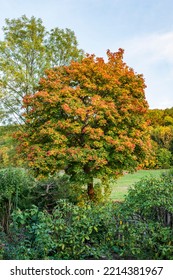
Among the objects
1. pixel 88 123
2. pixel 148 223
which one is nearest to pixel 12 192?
pixel 148 223

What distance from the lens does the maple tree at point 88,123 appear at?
7.40 metres

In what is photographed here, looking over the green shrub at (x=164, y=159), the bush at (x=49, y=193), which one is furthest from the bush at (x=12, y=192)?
the green shrub at (x=164, y=159)

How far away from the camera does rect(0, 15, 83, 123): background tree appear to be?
13391 mm

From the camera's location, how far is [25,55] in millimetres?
13844

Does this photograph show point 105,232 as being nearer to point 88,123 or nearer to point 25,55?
point 88,123

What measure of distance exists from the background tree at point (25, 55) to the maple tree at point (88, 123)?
17.1 ft

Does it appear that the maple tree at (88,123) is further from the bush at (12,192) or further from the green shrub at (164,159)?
the green shrub at (164,159)

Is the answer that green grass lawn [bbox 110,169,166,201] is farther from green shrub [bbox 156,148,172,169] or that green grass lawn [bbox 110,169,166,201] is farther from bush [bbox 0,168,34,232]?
green shrub [bbox 156,148,172,169]

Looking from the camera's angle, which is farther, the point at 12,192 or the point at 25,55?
the point at 25,55

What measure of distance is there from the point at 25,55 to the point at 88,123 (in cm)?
737

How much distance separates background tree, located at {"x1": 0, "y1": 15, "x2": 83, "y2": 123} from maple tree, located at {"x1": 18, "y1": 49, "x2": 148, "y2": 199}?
5.21 meters

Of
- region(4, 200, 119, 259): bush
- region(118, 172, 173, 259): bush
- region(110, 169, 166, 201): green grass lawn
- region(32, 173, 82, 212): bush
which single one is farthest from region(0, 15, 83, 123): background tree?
region(118, 172, 173, 259): bush

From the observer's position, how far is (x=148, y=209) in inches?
166
